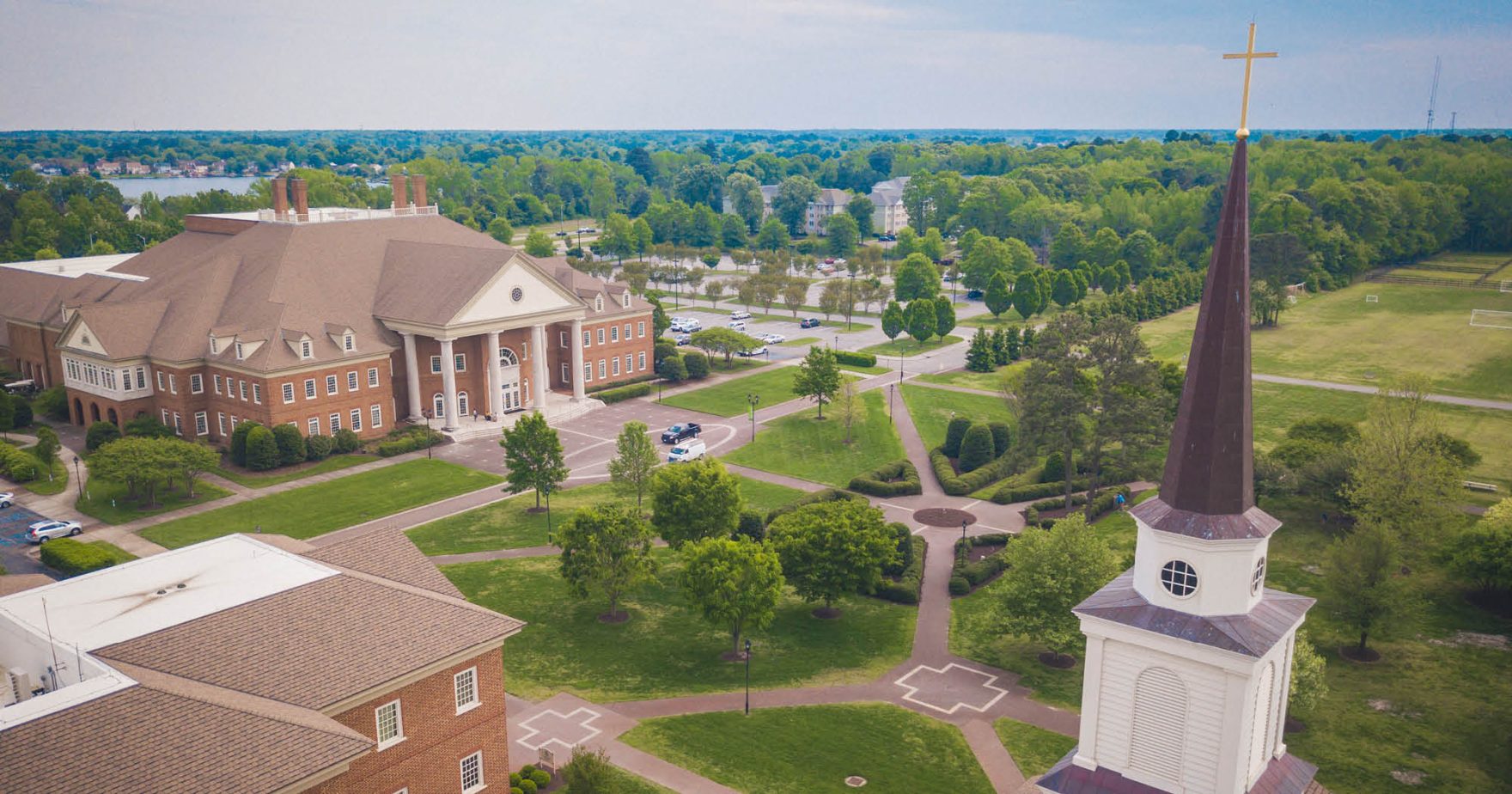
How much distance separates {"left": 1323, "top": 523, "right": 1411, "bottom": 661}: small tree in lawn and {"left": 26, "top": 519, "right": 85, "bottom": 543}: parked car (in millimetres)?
57194

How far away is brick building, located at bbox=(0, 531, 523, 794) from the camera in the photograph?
21.4 metres

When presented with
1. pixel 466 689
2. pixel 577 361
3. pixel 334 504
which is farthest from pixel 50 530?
pixel 577 361

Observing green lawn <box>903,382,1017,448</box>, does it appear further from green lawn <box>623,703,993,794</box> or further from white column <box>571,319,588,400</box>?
green lawn <box>623,703,993,794</box>

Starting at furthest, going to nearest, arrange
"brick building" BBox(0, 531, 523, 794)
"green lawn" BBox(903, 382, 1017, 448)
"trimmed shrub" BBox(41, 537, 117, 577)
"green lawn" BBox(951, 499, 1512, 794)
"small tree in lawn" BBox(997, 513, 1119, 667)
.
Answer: "green lawn" BBox(903, 382, 1017, 448)
"trimmed shrub" BBox(41, 537, 117, 577)
"small tree in lawn" BBox(997, 513, 1119, 667)
"green lawn" BBox(951, 499, 1512, 794)
"brick building" BBox(0, 531, 523, 794)

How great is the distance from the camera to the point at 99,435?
6431 centimetres

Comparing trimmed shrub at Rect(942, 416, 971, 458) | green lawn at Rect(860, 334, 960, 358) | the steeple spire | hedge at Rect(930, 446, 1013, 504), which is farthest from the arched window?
green lawn at Rect(860, 334, 960, 358)

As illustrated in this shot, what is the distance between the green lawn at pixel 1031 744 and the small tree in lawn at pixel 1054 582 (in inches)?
172

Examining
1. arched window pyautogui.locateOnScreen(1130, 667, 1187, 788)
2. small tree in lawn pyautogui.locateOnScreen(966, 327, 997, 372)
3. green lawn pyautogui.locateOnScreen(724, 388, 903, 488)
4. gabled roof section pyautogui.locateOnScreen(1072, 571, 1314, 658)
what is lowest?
green lawn pyautogui.locateOnScreen(724, 388, 903, 488)

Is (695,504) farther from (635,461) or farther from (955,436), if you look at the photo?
(955,436)

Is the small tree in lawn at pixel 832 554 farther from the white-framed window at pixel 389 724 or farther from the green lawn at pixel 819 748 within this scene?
the white-framed window at pixel 389 724

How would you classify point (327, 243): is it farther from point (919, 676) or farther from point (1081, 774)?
point (1081, 774)

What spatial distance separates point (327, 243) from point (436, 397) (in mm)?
14107

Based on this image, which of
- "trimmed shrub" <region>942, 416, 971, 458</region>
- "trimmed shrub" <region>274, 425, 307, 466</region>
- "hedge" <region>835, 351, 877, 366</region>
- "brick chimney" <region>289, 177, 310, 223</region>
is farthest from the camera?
"hedge" <region>835, 351, 877, 366</region>

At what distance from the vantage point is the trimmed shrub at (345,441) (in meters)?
66.6
